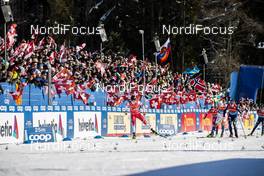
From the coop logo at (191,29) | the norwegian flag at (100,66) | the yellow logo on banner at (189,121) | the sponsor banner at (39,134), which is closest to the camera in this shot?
the sponsor banner at (39,134)

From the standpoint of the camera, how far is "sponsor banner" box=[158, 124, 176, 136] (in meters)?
32.3

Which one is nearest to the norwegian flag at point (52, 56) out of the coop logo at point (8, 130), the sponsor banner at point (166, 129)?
the coop logo at point (8, 130)

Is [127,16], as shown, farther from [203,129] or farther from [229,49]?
[203,129]

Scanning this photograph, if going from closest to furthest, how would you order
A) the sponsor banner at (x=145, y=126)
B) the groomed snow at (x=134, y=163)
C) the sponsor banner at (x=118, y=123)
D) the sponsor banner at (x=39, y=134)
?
the groomed snow at (x=134, y=163), the sponsor banner at (x=39, y=134), the sponsor banner at (x=118, y=123), the sponsor banner at (x=145, y=126)

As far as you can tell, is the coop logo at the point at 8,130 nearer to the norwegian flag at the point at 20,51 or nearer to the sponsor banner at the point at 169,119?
the norwegian flag at the point at 20,51

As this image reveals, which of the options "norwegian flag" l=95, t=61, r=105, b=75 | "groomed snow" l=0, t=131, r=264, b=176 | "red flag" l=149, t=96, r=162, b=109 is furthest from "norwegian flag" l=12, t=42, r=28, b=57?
"red flag" l=149, t=96, r=162, b=109

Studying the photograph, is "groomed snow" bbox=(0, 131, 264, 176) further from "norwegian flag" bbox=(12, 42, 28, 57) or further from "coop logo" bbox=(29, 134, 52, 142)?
"norwegian flag" bbox=(12, 42, 28, 57)

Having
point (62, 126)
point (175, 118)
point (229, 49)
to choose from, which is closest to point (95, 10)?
point (229, 49)

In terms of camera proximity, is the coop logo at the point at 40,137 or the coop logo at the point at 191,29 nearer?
the coop logo at the point at 40,137

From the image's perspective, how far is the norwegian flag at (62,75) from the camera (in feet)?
81.0

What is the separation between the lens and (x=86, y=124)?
89.1ft

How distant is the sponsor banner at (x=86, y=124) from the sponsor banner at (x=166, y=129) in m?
5.30

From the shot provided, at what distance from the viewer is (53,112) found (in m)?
24.5

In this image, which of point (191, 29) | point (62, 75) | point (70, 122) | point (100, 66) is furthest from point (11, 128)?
point (191, 29)
